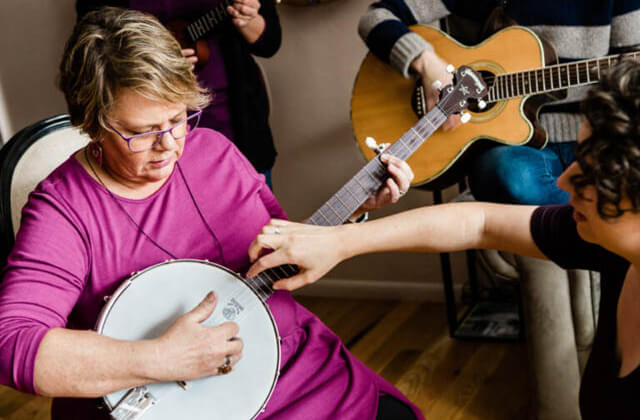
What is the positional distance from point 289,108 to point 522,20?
1.27 m

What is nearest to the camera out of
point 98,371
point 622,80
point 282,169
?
point 622,80

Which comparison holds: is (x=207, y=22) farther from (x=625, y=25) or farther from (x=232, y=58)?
(x=625, y=25)

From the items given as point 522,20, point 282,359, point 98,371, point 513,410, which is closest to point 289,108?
point 522,20

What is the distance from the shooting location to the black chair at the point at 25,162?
1.41m

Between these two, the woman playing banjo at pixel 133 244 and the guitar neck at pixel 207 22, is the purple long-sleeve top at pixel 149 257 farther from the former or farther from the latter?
A: the guitar neck at pixel 207 22

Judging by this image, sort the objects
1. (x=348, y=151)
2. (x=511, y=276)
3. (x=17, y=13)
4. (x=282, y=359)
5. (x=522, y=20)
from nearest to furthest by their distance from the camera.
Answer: (x=282, y=359), (x=522, y=20), (x=511, y=276), (x=348, y=151), (x=17, y=13)

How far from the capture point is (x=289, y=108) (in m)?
2.93

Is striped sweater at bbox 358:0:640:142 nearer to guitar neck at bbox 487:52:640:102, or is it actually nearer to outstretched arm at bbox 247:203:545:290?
guitar neck at bbox 487:52:640:102

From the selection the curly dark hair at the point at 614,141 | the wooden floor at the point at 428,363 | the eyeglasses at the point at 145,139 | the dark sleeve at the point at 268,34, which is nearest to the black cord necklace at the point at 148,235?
the eyeglasses at the point at 145,139

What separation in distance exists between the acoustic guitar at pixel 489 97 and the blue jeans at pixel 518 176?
54 mm

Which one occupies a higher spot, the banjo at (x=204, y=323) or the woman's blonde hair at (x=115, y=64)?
the woman's blonde hair at (x=115, y=64)

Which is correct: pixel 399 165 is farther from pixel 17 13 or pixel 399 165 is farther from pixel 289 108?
pixel 17 13

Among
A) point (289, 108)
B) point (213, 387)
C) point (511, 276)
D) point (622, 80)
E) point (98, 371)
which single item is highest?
point (622, 80)

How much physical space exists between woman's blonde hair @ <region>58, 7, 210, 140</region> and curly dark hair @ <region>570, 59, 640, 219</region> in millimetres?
691
